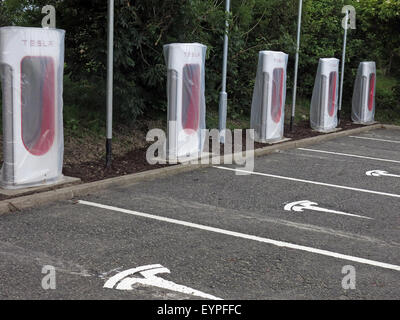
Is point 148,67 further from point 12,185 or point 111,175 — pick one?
point 12,185

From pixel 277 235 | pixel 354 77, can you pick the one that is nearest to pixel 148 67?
pixel 277 235

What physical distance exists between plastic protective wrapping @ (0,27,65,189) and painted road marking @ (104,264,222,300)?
9.13ft

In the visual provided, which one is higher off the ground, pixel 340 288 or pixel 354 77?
pixel 354 77

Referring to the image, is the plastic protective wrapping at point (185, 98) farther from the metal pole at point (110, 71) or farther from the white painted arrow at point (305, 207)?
the white painted arrow at point (305, 207)

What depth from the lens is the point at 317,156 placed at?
1125cm

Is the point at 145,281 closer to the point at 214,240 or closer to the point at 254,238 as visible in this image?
the point at 214,240

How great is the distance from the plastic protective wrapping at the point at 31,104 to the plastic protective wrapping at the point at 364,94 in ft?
34.1

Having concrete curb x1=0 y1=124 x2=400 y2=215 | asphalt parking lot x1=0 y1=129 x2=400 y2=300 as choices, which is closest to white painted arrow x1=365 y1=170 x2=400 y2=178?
asphalt parking lot x1=0 y1=129 x2=400 y2=300

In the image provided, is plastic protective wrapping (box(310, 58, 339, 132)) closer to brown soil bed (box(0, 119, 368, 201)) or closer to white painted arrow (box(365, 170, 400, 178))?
brown soil bed (box(0, 119, 368, 201))

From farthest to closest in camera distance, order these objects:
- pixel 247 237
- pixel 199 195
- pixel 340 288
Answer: pixel 199 195, pixel 247 237, pixel 340 288

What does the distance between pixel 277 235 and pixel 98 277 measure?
80.5 inches

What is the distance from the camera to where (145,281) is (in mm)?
4820
